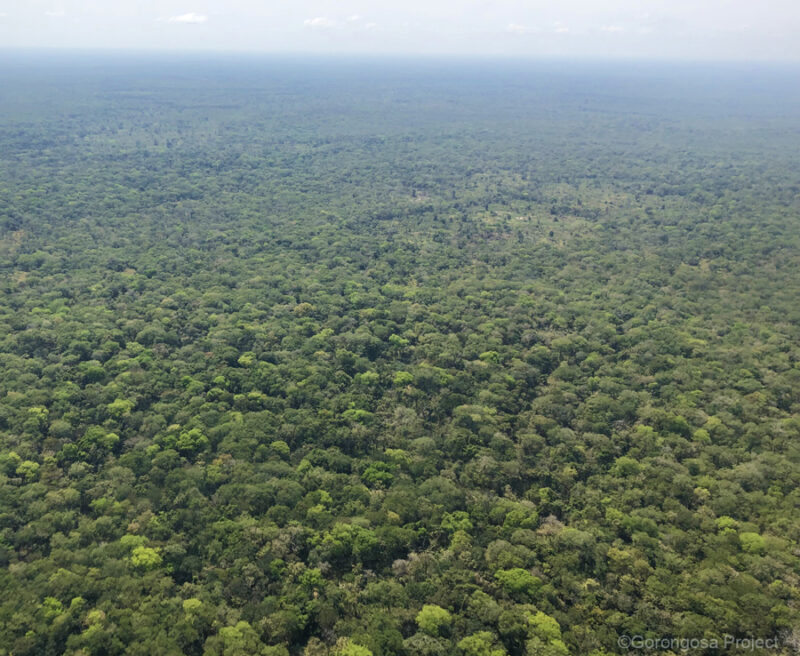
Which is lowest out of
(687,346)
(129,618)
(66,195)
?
(129,618)

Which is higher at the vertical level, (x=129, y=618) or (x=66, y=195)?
(x=66, y=195)

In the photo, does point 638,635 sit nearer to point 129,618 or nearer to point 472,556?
point 472,556

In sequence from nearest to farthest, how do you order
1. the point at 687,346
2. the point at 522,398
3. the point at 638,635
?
the point at 638,635
the point at 522,398
the point at 687,346

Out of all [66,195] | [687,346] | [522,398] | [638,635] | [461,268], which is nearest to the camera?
[638,635]

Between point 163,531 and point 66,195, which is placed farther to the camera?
point 66,195

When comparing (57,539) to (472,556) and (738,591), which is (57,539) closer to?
(472,556)

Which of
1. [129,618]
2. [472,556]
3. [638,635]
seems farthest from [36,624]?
[638,635]
